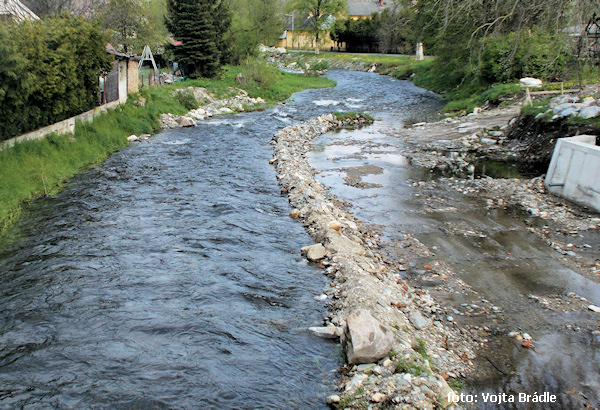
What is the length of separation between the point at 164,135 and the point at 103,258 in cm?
1381

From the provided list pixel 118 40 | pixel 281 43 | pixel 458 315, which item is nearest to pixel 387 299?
pixel 458 315

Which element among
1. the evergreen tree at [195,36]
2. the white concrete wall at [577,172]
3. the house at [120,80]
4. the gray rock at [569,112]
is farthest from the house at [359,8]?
the white concrete wall at [577,172]

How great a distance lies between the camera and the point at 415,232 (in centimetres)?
1159

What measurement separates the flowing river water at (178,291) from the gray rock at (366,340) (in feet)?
1.10

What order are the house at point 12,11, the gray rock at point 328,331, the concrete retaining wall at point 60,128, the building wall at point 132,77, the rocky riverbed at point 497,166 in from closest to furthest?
the gray rock at point 328,331 → the rocky riverbed at point 497,166 → the concrete retaining wall at point 60,128 → the house at point 12,11 → the building wall at point 132,77

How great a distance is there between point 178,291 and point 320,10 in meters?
76.9

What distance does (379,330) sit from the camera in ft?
22.0

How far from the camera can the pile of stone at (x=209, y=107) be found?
25.1 metres

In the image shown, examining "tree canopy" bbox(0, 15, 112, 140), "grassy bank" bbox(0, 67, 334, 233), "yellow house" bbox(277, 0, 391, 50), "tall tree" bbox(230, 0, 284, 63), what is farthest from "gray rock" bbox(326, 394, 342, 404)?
"yellow house" bbox(277, 0, 391, 50)

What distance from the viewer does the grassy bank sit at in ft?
A: 42.8

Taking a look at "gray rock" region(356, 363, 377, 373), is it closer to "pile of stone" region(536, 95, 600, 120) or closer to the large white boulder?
"pile of stone" region(536, 95, 600, 120)

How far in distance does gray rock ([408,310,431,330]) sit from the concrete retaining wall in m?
12.7

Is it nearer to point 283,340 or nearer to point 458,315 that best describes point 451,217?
point 458,315

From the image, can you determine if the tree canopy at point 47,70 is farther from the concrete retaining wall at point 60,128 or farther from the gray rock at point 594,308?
the gray rock at point 594,308
